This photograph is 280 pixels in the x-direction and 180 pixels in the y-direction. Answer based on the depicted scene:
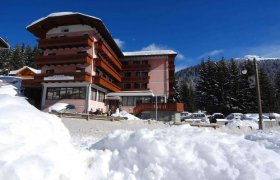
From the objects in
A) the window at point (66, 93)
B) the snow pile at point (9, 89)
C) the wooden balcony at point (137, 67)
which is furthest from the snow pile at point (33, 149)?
the wooden balcony at point (137, 67)

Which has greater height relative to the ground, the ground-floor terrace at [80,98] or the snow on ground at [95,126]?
the ground-floor terrace at [80,98]

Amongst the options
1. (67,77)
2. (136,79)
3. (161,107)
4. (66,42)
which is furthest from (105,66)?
(161,107)

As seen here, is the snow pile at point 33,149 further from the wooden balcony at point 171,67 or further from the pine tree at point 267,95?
the pine tree at point 267,95

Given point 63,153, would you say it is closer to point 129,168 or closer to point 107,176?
point 107,176

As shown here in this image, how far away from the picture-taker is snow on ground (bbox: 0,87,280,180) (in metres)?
4.77

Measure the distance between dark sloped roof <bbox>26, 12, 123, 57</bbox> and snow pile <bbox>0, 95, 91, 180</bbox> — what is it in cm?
3345

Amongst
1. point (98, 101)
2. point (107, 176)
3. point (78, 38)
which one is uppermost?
point (78, 38)

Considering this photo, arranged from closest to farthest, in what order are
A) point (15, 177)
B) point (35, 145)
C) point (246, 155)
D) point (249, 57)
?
point (15, 177) < point (35, 145) < point (246, 155) < point (249, 57)

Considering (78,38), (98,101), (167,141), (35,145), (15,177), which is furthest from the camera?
(98,101)

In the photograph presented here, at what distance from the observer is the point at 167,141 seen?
638cm

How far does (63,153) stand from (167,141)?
2.46 m

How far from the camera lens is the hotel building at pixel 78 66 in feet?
121

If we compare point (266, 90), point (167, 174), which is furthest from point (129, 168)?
point (266, 90)

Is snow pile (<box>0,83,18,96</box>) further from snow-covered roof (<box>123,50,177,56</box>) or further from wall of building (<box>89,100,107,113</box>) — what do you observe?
snow-covered roof (<box>123,50,177,56</box>)
